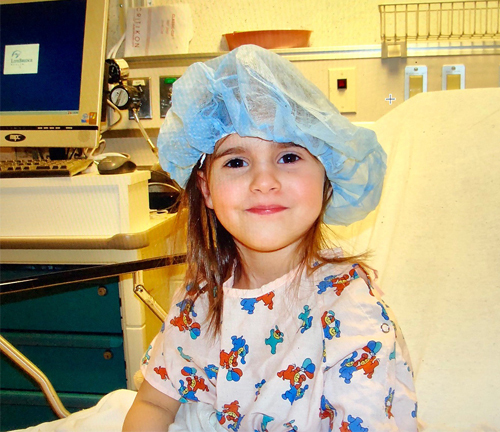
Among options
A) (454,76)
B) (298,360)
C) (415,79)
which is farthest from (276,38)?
(298,360)

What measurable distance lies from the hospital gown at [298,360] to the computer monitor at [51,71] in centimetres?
89

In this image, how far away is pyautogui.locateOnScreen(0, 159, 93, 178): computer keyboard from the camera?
55.1 inches

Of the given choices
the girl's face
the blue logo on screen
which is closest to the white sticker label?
the blue logo on screen

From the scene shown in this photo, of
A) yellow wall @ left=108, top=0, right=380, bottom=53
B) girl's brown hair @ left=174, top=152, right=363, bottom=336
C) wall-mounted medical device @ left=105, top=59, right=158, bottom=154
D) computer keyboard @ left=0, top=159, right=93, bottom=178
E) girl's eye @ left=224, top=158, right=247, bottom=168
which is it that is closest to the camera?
girl's eye @ left=224, top=158, right=247, bottom=168

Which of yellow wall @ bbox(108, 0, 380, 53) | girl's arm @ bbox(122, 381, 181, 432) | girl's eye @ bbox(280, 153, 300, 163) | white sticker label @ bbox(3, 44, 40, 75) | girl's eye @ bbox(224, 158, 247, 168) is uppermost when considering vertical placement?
yellow wall @ bbox(108, 0, 380, 53)

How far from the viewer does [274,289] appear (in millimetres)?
841

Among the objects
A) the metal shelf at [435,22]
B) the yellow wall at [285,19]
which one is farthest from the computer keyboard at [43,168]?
the metal shelf at [435,22]

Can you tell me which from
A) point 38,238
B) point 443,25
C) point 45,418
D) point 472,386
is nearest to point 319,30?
point 443,25

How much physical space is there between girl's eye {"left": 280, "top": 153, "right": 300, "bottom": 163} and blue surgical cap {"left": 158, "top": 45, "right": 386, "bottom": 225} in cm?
3

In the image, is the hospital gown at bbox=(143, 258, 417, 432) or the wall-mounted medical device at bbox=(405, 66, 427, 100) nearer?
the hospital gown at bbox=(143, 258, 417, 432)

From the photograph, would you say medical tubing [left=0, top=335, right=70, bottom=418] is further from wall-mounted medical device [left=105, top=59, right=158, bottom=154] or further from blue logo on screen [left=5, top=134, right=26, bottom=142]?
wall-mounted medical device [left=105, top=59, right=158, bottom=154]

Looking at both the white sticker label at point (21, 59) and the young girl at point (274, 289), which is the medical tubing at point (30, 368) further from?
the white sticker label at point (21, 59)

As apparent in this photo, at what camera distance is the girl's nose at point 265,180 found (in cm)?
75

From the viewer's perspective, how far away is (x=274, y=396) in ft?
2.49
